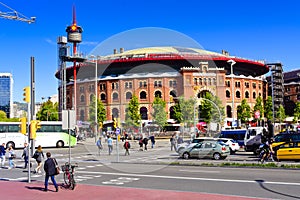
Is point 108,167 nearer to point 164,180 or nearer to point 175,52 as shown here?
point 164,180

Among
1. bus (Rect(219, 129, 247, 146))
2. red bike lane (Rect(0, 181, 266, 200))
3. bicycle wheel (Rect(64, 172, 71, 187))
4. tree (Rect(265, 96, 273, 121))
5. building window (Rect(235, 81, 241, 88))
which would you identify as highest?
building window (Rect(235, 81, 241, 88))

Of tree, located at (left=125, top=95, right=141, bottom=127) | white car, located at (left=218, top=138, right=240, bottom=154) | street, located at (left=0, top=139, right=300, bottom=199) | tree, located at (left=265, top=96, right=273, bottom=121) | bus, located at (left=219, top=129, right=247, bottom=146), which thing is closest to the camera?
street, located at (left=0, top=139, right=300, bottom=199)

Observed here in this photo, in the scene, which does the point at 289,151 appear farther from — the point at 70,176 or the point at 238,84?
the point at 238,84

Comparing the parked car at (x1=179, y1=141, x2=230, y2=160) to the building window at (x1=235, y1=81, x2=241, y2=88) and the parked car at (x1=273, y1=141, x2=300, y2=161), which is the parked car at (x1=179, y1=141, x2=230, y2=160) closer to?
the parked car at (x1=273, y1=141, x2=300, y2=161)

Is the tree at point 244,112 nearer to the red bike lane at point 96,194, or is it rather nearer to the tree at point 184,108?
the tree at point 184,108

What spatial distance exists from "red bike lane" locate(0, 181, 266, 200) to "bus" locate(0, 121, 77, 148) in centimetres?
3049

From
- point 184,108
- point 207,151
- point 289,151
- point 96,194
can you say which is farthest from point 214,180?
point 207,151

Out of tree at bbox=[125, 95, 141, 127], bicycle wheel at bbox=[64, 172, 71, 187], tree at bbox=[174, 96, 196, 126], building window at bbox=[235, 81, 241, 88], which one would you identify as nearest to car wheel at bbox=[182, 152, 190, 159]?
tree at bbox=[174, 96, 196, 126]

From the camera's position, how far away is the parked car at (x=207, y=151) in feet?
90.3

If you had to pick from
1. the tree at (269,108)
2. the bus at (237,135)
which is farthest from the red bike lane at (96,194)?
the tree at (269,108)

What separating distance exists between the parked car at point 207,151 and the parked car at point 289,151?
403 centimetres

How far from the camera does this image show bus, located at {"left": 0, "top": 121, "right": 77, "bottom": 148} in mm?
44844

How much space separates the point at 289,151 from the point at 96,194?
15.9 m

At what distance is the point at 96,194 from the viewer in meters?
13.2
